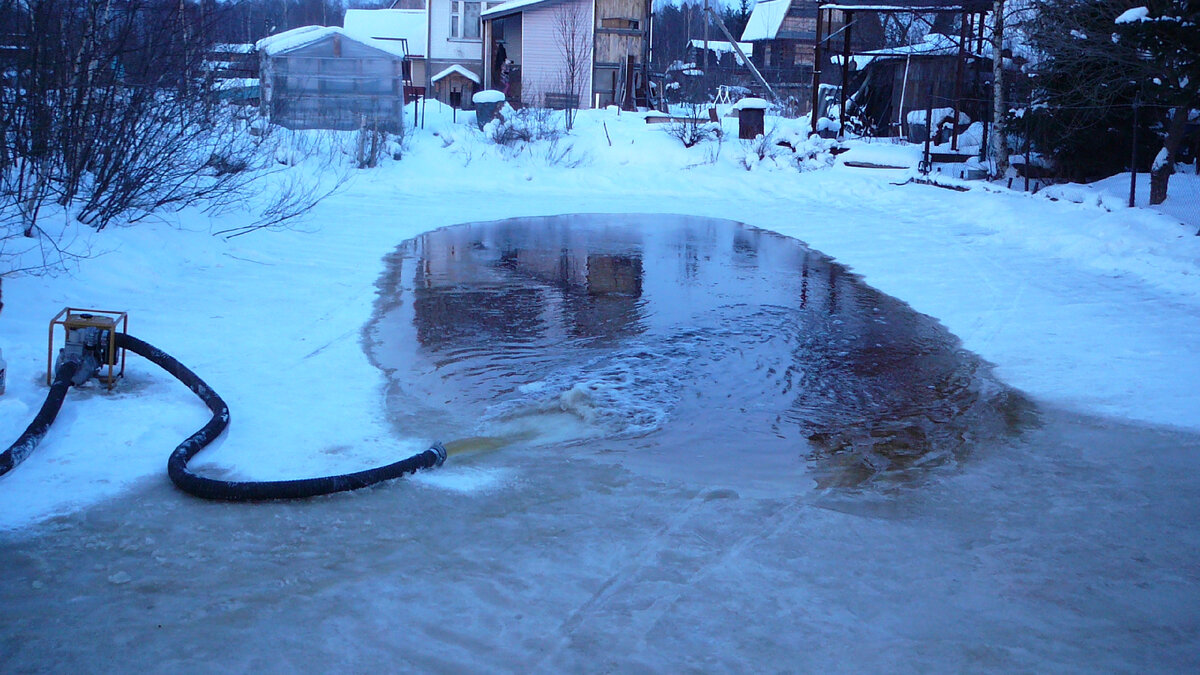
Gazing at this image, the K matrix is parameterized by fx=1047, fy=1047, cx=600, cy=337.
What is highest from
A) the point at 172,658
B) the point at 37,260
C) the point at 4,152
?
the point at 4,152

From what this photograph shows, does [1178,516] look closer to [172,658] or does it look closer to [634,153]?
[172,658]

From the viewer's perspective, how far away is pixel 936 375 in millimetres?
8195

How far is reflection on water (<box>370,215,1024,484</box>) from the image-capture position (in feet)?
21.7

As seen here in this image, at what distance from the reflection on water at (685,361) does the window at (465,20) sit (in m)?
36.0

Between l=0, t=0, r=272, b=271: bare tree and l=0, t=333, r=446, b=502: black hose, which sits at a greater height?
l=0, t=0, r=272, b=271: bare tree

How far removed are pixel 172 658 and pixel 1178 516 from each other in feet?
15.6

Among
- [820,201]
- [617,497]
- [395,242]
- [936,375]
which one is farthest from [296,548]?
[820,201]

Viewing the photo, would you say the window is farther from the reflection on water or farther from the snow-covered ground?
the reflection on water

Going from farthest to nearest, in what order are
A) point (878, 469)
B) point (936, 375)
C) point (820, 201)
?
point (820, 201) → point (936, 375) → point (878, 469)

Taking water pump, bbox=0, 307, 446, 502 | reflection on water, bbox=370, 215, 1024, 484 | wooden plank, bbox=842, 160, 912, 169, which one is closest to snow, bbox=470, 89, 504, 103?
wooden plank, bbox=842, 160, 912, 169

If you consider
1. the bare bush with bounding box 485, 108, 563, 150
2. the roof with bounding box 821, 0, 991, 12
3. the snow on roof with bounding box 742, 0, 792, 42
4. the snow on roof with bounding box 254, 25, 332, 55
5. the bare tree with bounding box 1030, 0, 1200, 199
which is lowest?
the bare bush with bounding box 485, 108, 563, 150

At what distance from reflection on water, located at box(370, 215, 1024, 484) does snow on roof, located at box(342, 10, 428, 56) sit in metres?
41.1

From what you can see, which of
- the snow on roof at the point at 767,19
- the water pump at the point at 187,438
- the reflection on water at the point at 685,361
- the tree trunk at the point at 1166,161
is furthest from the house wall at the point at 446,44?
the water pump at the point at 187,438

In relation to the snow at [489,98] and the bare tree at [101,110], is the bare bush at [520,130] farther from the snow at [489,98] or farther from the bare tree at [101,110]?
the bare tree at [101,110]
